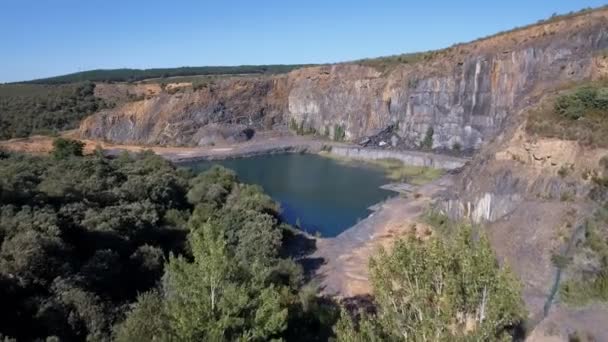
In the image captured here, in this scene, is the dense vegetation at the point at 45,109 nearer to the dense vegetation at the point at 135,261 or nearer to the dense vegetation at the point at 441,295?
the dense vegetation at the point at 135,261

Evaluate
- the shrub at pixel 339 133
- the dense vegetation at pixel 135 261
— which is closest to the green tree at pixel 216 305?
the dense vegetation at pixel 135 261

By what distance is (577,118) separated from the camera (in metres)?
24.6

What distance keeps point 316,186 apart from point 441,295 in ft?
150

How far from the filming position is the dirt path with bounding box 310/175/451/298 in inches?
1012

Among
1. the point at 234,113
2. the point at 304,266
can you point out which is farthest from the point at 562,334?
the point at 234,113

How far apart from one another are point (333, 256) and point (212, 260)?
18.0 m

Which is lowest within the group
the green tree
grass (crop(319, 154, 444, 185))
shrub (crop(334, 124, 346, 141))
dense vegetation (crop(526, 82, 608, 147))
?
grass (crop(319, 154, 444, 185))

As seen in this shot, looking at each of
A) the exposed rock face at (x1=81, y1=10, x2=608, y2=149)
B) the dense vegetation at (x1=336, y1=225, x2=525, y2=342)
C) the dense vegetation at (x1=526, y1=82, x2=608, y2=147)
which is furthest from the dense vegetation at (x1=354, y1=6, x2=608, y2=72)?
the dense vegetation at (x1=336, y1=225, x2=525, y2=342)

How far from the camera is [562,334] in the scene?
16.1m

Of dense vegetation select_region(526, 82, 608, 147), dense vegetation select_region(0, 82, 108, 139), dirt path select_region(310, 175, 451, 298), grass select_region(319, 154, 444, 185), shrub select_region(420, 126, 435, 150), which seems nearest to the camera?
dense vegetation select_region(526, 82, 608, 147)

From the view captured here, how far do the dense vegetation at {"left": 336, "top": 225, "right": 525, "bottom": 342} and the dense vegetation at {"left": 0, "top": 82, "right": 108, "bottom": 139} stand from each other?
8769cm

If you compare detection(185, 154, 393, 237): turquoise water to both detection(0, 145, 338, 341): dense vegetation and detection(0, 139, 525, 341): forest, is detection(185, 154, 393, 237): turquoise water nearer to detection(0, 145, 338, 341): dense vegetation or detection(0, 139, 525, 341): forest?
detection(0, 139, 525, 341): forest

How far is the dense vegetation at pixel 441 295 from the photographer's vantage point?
10.1 metres

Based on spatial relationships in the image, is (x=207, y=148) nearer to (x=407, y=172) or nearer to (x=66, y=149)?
(x=66, y=149)
